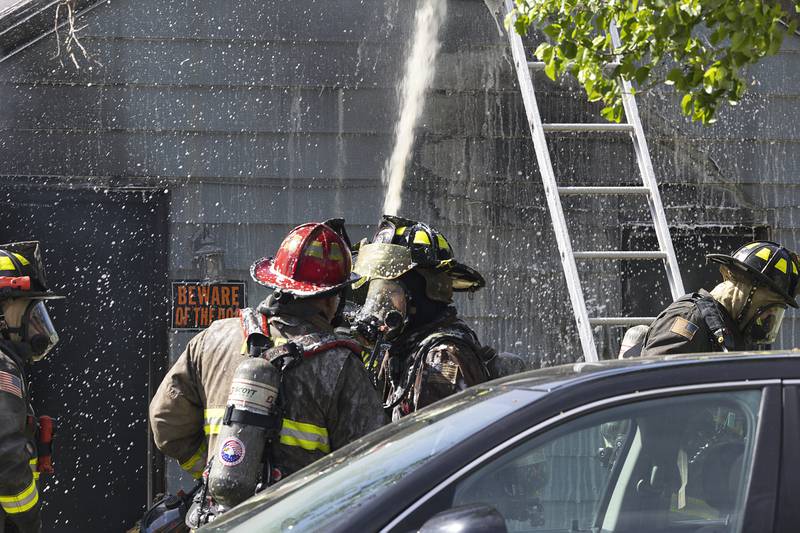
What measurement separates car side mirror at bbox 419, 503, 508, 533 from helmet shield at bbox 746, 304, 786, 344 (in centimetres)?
316

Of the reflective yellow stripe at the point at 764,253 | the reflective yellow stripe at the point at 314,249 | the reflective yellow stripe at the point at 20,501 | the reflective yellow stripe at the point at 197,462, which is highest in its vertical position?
the reflective yellow stripe at the point at 314,249

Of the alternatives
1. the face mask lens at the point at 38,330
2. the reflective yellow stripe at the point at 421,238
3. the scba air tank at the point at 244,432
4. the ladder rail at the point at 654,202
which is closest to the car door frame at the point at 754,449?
the scba air tank at the point at 244,432

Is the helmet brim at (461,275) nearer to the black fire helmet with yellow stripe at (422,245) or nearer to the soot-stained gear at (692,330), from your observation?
the black fire helmet with yellow stripe at (422,245)

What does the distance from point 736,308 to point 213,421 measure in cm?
249

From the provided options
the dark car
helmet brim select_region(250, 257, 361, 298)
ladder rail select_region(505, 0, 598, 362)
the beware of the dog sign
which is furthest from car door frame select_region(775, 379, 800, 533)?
the beware of the dog sign

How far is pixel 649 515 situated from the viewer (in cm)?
225

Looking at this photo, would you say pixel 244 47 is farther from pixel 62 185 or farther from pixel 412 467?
pixel 412 467

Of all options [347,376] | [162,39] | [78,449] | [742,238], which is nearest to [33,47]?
[162,39]

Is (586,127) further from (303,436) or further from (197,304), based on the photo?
(303,436)

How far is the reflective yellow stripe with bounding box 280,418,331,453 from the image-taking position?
349 centimetres

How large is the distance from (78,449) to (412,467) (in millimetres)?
5133

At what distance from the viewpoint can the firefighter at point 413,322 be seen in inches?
164

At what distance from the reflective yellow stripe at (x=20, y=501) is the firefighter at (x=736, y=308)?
2727 mm

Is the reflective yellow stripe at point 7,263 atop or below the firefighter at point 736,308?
atop
